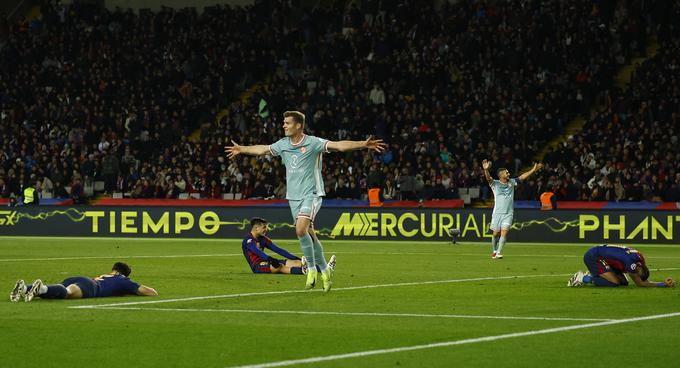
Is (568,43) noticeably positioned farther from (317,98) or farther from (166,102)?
(166,102)

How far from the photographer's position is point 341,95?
152 ft

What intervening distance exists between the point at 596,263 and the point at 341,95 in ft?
95.5

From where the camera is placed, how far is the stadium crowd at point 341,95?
136 feet

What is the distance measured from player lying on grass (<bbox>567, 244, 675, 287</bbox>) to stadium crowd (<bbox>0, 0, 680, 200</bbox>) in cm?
2074

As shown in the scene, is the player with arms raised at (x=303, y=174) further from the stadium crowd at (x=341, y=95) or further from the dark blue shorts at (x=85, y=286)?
the stadium crowd at (x=341, y=95)

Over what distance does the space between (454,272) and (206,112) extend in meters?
28.6

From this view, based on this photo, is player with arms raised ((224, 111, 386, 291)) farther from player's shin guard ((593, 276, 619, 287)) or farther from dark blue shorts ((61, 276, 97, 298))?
player's shin guard ((593, 276, 619, 287))

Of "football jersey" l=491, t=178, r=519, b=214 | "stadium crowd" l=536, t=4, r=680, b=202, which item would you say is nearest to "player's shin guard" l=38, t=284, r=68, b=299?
"football jersey" l=491, t=178, r=519, b=214

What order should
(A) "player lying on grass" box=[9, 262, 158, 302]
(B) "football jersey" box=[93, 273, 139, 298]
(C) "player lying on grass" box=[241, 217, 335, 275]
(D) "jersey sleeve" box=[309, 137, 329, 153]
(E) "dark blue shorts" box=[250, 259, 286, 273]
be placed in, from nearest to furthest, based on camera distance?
(A) "player lying on grass" box=[9, 262, 158, 302] < (B) "football jersey" box=[93, 273, 139, 298] < (D) "jersey sleeve" box=[309, 137, 329, 153] < (C) "player lying on grass" box=[241, 217, 335, 275] < (E) "dark blue shorts" box=[250, 259, 286, 273]

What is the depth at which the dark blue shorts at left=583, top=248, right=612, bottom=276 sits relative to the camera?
17891mm

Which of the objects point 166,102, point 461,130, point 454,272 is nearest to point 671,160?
point 461,130

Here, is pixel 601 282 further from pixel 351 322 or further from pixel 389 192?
pixel 389 192

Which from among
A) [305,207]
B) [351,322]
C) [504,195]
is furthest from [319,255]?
[504,195]

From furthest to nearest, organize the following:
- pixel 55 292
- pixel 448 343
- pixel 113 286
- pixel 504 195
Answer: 1. pixel 504 195
2. pixel 113 286
3. pixel 55 292
4. pixel 448 343
